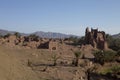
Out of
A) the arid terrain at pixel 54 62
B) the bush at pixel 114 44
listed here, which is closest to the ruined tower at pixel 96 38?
the arid terrain at pixel 54 62

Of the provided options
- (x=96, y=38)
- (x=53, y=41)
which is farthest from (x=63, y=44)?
(x=96, y=38)

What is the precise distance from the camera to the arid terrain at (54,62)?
20219 mm

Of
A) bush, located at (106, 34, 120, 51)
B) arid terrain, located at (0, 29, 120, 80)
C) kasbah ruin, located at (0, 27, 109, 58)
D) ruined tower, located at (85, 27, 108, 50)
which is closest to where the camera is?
arid terrain, located at (0, 29, 120, 80)

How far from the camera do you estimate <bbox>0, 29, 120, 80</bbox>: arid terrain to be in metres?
20.2

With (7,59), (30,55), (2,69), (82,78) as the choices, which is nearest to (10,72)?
(2,69)

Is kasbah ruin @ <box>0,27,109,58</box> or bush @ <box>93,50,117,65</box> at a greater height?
kasbah ruin @ <box>0,27,109,58</box>

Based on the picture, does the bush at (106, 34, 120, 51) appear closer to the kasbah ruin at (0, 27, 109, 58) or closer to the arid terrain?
the kasbah ruin at (0, 27, 109, 58)

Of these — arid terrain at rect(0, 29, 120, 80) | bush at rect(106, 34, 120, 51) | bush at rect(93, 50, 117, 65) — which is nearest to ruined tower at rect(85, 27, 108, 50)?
arid terrain at rect(0, 29, 120, 80)

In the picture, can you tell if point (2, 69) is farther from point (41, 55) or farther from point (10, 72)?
point (41, 55)

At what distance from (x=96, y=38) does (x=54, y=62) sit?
93.6 ft

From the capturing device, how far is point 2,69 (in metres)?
17.8

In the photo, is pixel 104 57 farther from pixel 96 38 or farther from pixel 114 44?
pixel 114 44

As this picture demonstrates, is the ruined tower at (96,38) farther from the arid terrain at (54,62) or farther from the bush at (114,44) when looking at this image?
the bush at (114,44)

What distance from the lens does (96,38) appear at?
59594 millimetres
